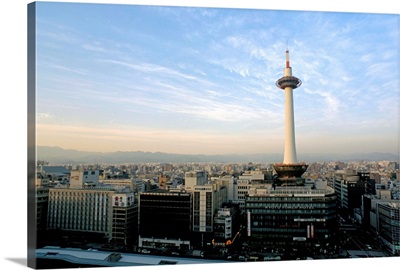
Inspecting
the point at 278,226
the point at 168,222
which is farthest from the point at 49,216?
the point at 278,226

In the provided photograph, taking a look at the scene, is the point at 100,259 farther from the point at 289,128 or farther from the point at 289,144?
the point at 289,144

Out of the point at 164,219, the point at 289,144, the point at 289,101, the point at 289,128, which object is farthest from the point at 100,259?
the point at 289,101

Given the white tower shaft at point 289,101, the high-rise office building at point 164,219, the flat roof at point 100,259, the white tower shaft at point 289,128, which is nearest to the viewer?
the flat roof at point 100,259

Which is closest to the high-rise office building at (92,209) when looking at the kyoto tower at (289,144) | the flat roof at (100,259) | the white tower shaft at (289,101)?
the flat roof at (100,259)

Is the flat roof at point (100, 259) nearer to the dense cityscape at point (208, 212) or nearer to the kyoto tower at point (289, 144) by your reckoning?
the dense cityscape at point (208, 212)

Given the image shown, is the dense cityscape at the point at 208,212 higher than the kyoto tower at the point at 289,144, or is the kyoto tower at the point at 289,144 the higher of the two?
the kyoto tower at the point at 289,144

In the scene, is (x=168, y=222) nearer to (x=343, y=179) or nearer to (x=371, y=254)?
(x=371, y=254)

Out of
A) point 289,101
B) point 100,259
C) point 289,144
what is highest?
point 289,101

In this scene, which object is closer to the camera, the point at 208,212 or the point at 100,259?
the point at 100,259
